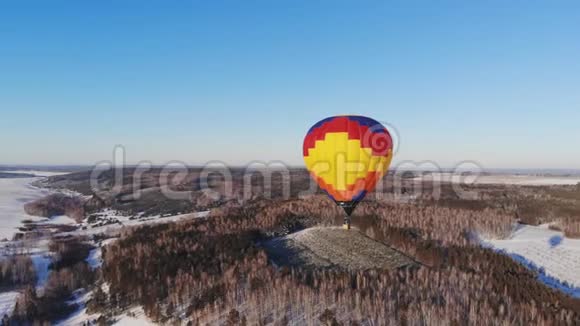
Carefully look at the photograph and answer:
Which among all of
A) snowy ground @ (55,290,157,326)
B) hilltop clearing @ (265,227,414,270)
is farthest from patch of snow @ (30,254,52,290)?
hilltop clearing @ (265,227,414,270)

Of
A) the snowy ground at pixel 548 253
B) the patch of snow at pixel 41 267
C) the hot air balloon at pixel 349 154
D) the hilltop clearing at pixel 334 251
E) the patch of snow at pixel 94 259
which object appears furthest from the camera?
the patch of snow at pixel 94 259

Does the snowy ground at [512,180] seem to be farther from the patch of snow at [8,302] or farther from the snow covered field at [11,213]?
the patch of snow at [8,302]

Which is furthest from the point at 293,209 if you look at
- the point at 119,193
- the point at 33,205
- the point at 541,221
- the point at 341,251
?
the point at 119,193

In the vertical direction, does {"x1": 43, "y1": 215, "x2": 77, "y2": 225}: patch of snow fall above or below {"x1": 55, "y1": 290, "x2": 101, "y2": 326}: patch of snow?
below

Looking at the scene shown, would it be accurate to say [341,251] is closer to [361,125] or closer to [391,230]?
[391,230]

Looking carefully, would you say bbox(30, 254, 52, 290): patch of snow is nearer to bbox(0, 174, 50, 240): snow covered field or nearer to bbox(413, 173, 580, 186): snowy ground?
bbox(0, 174, 50, 240): snow covered field

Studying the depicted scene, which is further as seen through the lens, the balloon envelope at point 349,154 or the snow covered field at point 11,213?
the snow covered field at point 11,213

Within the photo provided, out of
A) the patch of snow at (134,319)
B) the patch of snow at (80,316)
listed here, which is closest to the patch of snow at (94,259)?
the patch of snow at (80,316)
